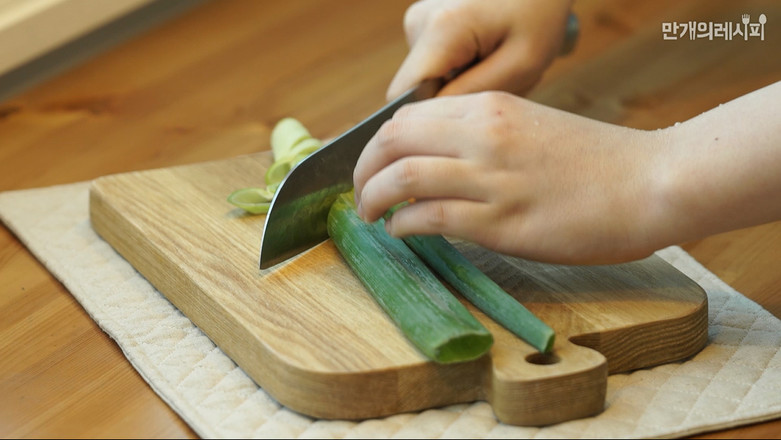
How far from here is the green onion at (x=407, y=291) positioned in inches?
32.8

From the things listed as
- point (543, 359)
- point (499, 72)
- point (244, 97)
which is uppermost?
point (499, 72)

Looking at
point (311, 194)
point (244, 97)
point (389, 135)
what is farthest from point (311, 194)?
point (244, 97)

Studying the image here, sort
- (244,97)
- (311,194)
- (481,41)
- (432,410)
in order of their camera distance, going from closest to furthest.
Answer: (432,410) < (311,194) < (481,41) < (244,97)

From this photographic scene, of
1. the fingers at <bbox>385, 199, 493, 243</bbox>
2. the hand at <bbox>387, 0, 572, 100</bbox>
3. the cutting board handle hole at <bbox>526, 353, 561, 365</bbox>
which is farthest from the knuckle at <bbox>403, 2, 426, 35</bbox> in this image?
the cutting board handle hole at <bbox>526, 353, 561, 365</bbox>

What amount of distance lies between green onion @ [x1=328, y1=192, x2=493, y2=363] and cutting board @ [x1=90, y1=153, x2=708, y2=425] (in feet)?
0.06

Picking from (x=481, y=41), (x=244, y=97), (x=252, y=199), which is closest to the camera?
(x=252, y=199)

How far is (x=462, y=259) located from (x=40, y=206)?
0.57 m

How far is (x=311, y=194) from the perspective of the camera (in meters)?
1.02

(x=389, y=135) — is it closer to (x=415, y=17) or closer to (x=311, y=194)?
(x=311, y=194)

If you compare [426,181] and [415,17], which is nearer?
[426,181]

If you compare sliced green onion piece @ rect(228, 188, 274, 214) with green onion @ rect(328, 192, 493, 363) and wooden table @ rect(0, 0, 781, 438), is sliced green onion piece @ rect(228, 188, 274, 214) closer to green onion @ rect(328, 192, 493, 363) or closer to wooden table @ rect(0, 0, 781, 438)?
green onion @ rect(328, 192, 493, 363)

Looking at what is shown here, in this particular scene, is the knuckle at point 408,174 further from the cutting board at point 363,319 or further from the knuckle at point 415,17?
the knuckle at point 415,17

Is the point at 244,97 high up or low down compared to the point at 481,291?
down

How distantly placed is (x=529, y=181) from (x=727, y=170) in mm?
170
